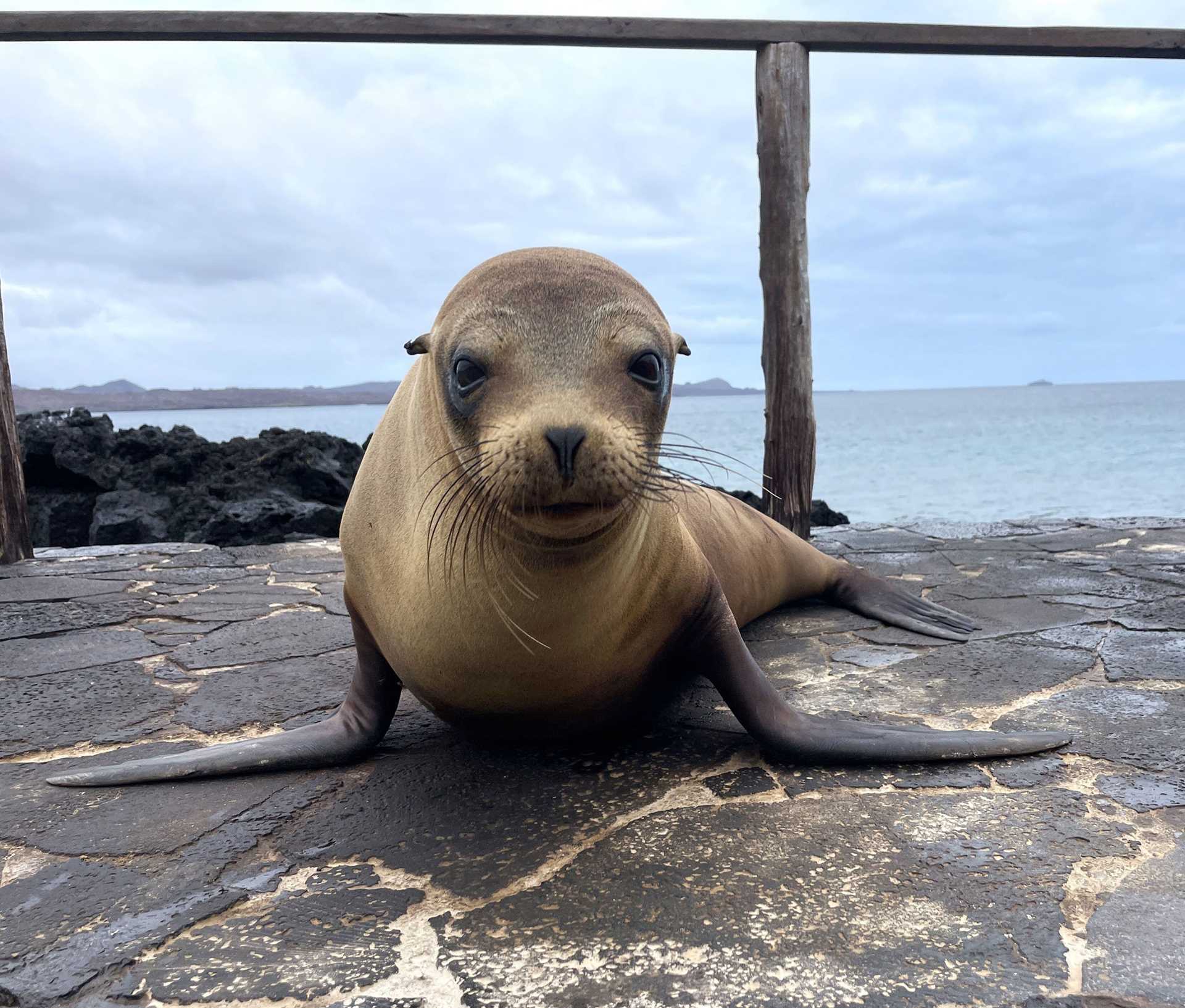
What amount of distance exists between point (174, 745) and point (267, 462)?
6520 millimetres

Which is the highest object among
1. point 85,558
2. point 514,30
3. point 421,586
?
point 514,30

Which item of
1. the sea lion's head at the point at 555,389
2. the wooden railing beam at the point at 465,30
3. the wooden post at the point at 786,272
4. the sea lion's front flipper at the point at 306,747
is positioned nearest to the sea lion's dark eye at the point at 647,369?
the sea lion's head at the point at 555,389

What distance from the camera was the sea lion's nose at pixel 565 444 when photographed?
5.82 feet

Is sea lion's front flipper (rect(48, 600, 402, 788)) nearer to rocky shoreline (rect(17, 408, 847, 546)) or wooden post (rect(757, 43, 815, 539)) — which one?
wooden post (rect(757, 43, 815, 539))

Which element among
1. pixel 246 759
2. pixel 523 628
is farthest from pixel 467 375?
pixel 246 759

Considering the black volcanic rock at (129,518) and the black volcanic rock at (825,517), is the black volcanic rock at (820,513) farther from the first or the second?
the black volcanic rock at (129,518)

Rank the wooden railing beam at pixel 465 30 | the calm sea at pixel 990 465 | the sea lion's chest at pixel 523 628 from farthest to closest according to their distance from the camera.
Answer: the calm sea at pixel 990 465
the wooden railing beam at pixel 465 30
the sea lion's chest at pixel 523 628

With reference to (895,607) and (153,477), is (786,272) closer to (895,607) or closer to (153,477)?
(895,607)

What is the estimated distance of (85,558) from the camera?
20.5ft

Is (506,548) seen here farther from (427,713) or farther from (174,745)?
(174,745)

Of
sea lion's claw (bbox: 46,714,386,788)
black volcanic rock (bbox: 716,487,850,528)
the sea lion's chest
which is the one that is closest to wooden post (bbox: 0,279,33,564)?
sea lion's claw (bbox: 46,714,386,788)

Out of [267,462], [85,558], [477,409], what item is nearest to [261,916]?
[477,409]

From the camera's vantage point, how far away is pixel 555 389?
1.91 m

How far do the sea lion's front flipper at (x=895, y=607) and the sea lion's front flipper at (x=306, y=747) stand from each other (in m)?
2.21
